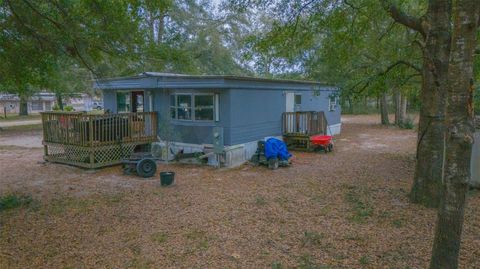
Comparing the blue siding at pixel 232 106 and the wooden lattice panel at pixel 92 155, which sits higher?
the blue siding at pixel 232 106

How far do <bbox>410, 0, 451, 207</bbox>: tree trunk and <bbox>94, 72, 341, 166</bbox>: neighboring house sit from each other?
339 centimetres

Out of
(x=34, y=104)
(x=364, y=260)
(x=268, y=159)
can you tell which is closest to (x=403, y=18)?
(x=364, y=260)

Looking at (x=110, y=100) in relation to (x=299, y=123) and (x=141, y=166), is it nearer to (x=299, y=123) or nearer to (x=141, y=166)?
(x=141, y=166)

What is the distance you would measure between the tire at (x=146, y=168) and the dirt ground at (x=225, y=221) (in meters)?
0.25

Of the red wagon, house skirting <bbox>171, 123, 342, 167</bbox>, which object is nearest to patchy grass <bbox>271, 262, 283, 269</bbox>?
house skirting <bbox>171, 123, 342, 167</bbox>

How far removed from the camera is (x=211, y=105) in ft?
35.1

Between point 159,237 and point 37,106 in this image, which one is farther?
point 37,106

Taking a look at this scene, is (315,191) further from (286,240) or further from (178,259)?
(178,259)

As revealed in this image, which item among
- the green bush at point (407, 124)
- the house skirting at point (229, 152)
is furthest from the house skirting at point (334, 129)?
the house skirting at point (229, 152)

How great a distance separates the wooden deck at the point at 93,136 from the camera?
1004 centimetres

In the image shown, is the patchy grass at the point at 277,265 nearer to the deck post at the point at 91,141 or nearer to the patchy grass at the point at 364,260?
the patchy grass at the point at 364,260

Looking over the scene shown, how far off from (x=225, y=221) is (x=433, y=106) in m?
4.02

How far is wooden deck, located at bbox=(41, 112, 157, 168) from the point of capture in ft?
32.9

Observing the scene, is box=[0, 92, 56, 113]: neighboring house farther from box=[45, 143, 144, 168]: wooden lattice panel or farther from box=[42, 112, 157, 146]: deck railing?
box=[45, 143, 144, 168]: wooden lattice panel
